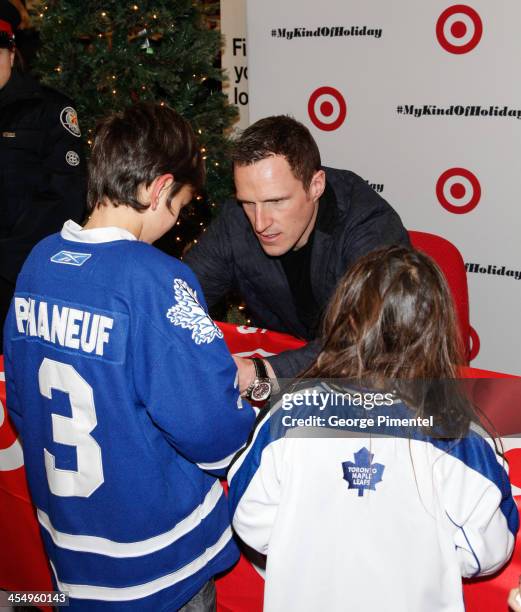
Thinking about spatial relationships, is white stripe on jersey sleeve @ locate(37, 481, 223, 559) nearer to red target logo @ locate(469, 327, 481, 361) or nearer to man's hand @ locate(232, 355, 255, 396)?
man's hand @ locate(232, 355, 255, 396)

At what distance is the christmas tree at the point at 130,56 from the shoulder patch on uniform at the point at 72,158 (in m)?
0.53

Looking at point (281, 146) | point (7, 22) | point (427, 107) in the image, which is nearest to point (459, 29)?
point (427, 107)

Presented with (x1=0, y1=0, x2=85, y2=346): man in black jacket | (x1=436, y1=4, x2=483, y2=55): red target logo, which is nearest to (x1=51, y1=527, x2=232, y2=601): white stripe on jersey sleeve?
(x1=0, y1=0, x2=85, y2=346): man in black jacket

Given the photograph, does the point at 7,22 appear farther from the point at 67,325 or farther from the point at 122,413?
the point at 122,413

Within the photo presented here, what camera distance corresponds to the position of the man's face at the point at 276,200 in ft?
6.44

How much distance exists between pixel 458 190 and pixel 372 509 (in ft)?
8.31

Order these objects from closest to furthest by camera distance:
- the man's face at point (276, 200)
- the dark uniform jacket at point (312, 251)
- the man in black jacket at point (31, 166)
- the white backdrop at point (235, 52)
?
the man's face at point (276, 200) → the dark uniform jacket at point (312, 251) → the man in black jacket at point (31, 166) → the white backdrop at point (235, 52)

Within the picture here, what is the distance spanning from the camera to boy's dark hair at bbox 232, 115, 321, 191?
1969 millimetres

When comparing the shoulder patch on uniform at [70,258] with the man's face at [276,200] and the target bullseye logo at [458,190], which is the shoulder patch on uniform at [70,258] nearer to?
the man's face at [276,200]

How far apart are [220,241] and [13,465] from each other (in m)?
1.00


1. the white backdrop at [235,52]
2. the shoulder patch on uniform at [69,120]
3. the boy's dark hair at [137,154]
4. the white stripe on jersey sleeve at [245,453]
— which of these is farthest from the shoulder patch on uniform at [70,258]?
the white backdrop at [235,52]

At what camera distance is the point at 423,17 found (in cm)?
326

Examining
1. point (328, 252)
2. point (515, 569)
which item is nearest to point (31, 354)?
point (515, 569)

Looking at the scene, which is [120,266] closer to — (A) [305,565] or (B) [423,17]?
(A) [305,565]
